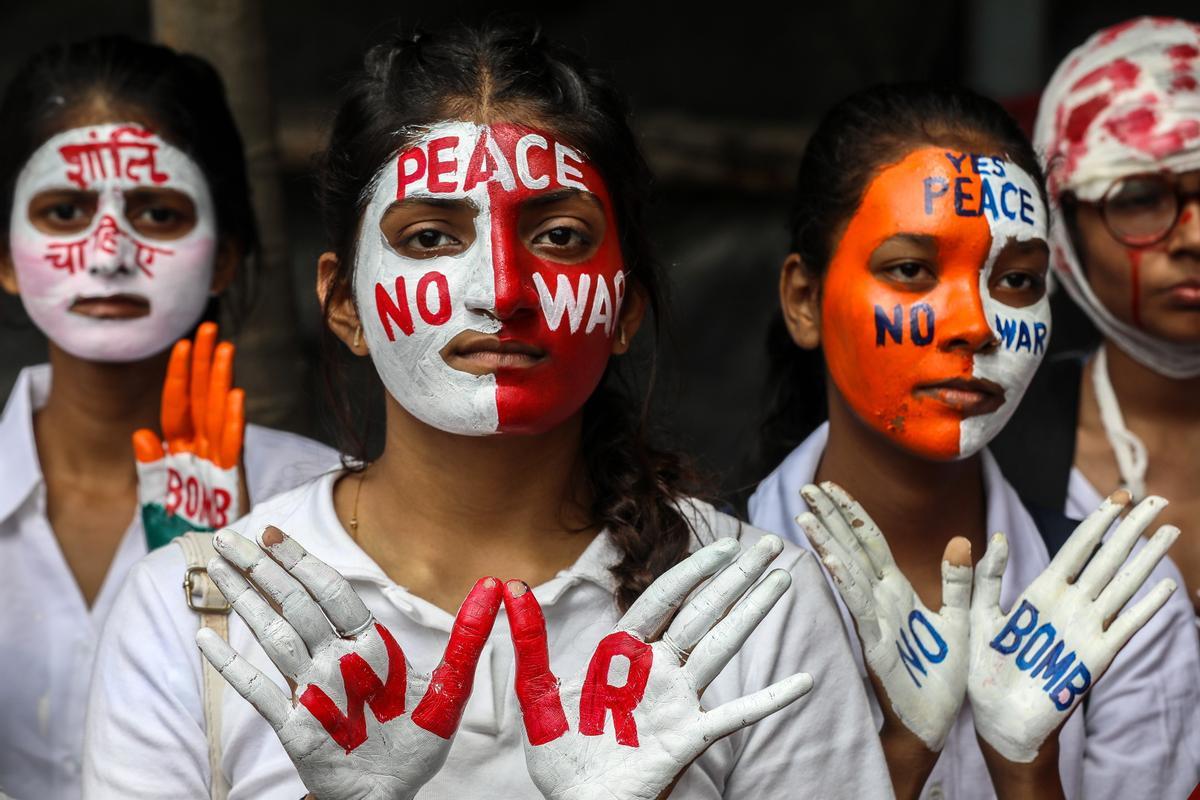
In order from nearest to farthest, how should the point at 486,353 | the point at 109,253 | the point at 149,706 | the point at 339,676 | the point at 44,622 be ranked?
1. the point at 339,676
2. the point at 149,706
3. the point at 486,353
4. the point at 44,622
5. the point at 109,253

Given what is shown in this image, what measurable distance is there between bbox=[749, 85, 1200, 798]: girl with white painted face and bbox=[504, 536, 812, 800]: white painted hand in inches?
13.8

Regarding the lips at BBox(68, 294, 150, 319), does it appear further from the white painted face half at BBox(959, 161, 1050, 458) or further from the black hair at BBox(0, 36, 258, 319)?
the white painted face half at BBox(959, 161, 1050, 458)

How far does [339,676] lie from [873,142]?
5.37 ft

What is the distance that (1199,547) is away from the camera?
3592mm

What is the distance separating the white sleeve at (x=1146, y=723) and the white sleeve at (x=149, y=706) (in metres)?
1.56

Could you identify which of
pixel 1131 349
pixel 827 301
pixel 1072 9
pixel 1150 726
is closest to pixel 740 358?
pixel 1072 9

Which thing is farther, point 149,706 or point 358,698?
point 149,706

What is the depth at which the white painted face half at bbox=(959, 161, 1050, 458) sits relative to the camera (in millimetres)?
3002

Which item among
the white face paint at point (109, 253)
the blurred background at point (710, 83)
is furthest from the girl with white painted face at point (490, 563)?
the blurred background at point (710, 83)

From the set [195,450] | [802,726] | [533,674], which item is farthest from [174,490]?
[802,726]

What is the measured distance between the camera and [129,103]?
365 cm

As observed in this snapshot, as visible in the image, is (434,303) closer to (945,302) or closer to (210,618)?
(210,618)

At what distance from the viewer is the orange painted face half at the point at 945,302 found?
3.00 m

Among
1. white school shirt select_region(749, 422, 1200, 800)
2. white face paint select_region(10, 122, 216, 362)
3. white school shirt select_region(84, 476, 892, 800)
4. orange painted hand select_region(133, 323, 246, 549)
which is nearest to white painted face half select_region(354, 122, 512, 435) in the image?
white school shirt select_region(84, 476, 892, 800)
